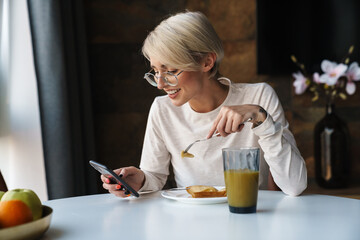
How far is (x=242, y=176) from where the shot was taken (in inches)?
41.0

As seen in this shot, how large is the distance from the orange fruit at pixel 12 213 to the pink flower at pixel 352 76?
2.44 meters

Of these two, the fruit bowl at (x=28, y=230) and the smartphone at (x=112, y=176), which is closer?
the fruit bowl at (x=28, y=230)

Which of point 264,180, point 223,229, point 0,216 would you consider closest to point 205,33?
point 264,180

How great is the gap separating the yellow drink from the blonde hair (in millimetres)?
592

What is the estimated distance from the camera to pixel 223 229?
92cm

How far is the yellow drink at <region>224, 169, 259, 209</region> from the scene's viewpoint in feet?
3.42

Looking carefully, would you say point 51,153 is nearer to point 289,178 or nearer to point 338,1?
point 289,178

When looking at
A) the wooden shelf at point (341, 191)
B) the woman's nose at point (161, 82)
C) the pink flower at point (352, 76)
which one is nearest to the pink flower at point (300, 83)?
the pink flower at point (352, 76)

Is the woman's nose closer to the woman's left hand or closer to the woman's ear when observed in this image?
the woman's ear

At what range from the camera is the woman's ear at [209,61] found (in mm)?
1643

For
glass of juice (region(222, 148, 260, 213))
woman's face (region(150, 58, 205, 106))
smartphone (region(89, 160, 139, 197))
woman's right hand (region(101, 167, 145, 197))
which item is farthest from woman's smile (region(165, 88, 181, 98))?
glass of juice (region(222, 148, 260, 213))

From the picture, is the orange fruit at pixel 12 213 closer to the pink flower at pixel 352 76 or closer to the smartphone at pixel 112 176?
the smartphone at pixel 112 176

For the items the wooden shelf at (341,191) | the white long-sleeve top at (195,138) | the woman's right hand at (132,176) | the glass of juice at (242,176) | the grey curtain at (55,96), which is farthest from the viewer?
the wooden shelf at (341,191)

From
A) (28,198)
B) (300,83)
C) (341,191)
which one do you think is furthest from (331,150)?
(28,198)
